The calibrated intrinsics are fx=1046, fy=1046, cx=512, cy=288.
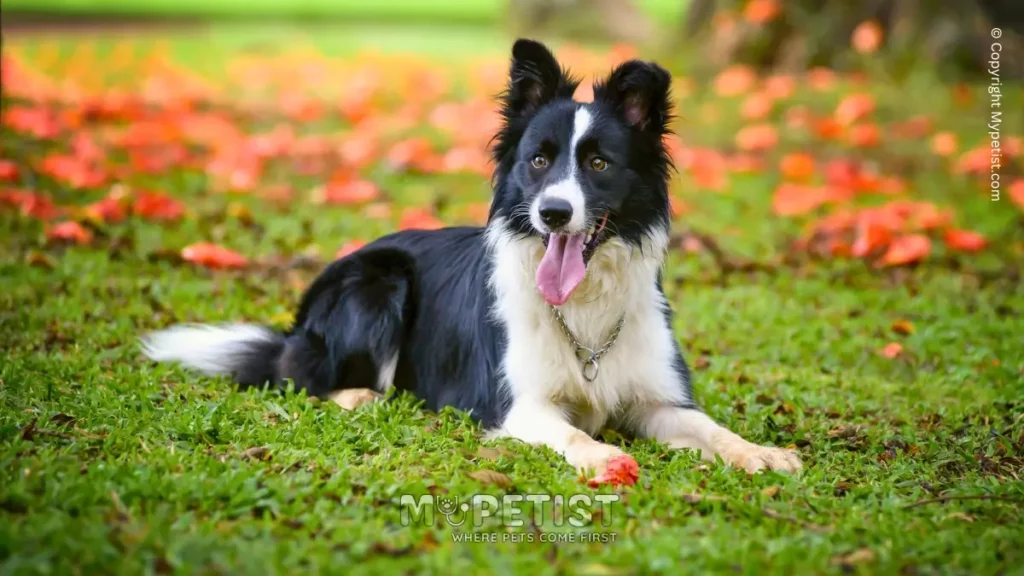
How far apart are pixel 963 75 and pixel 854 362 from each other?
699 centimetres

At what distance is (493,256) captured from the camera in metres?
4.96

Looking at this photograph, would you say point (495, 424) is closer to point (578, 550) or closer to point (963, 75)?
point (578, 550)

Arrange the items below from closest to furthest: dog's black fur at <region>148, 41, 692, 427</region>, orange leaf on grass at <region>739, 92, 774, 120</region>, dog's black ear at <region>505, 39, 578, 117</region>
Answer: dog's black fur at <region>148, 41, 692, 427</region>, dog's black ear at <region>505, 39, 578, 117</region>, orange leaf on grass at <region>739, 92, 774, 120</region>

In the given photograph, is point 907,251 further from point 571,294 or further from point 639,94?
point 571,294

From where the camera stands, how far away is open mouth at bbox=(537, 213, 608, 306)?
15.0 feet

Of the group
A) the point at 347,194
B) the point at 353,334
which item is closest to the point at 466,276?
the point at 353,334

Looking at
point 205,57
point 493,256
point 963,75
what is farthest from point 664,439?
point 205,57

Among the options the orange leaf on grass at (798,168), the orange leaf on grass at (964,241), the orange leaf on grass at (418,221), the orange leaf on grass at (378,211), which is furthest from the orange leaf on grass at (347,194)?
the orange leaf on grass at (964,241)

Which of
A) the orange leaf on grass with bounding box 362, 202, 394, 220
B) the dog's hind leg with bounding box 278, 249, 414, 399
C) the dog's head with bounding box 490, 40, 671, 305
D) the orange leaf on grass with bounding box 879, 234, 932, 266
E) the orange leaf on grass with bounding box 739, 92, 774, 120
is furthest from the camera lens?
the orange leaf on grass with bounding box 739, 92, 774, 120

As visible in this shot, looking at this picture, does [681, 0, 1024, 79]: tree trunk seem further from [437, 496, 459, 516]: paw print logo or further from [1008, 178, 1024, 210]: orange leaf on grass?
[437, 496, 459, 516]: paw print logo

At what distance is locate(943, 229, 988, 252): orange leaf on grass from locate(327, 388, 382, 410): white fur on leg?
203 inches

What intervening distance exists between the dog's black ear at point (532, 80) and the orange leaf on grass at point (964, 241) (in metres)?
4.65

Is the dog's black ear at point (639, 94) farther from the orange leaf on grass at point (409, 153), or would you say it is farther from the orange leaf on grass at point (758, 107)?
the orange leaf on grass at point (758, 107)

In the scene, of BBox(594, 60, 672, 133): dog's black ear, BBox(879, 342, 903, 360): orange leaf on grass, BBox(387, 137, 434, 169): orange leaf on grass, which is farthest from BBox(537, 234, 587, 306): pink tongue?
BBox(387, 137, 434, 169): orange leaf on grass
